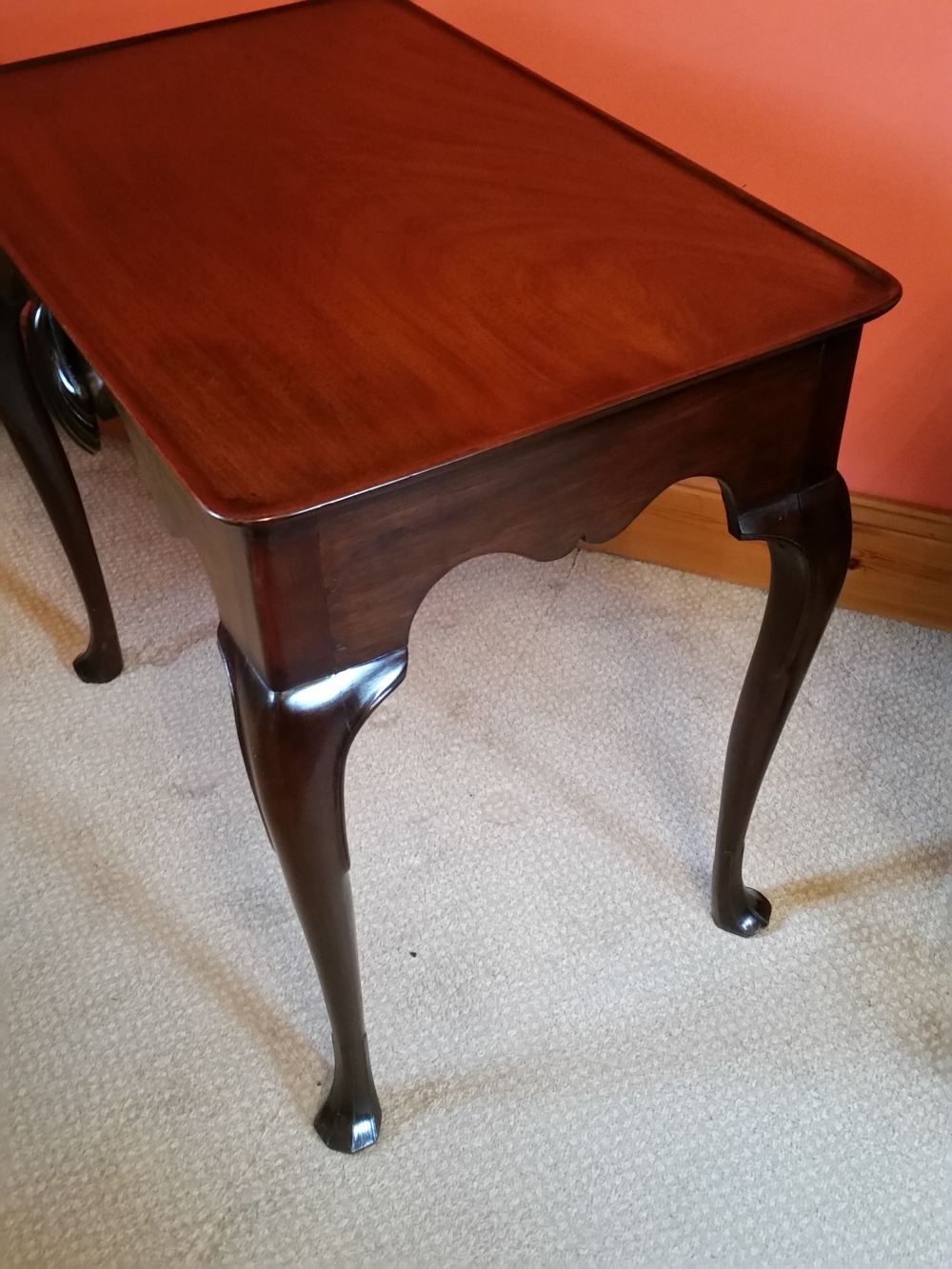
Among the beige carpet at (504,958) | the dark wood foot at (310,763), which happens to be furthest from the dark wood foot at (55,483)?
the dark wood foot at (310,763)

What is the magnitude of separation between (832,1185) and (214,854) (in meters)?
0.61

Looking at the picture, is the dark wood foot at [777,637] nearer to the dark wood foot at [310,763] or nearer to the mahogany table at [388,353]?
the mahogany table at [388,353]

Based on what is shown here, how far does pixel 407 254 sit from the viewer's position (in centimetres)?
75

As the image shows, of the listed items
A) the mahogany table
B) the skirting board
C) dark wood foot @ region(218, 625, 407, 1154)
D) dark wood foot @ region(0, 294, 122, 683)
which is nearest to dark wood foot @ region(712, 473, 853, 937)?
the mahogany table

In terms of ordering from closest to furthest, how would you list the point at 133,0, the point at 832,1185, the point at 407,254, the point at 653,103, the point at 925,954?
the point at 407,254 → the point at 832,1185 → the point at 925,954 → the point at 653,103 → the point at 133,0

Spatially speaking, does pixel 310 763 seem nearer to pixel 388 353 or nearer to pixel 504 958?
pixel 388 353

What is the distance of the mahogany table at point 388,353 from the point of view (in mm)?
625

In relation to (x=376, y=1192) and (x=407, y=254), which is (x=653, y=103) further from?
(x=376, y=1192)

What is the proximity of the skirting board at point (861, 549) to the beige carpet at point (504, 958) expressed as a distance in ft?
0.11

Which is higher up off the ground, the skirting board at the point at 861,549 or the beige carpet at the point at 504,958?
the skirting board at the point at 861,549

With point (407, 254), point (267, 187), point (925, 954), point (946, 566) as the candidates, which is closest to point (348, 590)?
point (407, 254)

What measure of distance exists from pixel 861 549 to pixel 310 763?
0.86 metres

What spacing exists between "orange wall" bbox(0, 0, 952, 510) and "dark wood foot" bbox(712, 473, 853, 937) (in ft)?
1.52

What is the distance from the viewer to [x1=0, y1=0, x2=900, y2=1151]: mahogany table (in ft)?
2.05
